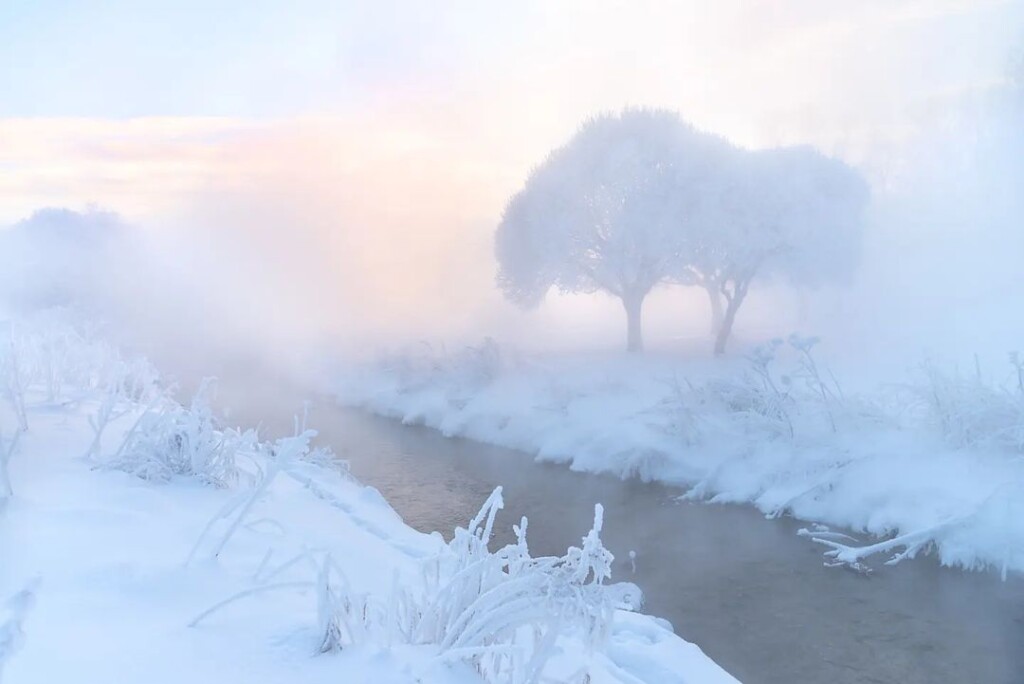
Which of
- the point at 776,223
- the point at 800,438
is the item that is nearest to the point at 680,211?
the point at 776,223

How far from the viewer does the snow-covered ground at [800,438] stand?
12.1 m

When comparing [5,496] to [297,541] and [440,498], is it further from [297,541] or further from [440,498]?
[440,498]

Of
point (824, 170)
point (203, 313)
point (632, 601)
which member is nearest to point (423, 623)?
point (632, 601)

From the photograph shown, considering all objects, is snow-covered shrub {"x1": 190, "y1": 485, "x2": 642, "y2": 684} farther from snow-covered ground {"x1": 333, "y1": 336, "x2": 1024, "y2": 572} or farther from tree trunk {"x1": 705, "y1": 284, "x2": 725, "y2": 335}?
tree trunk {"x1": 705, "y1": 284, "x2": 725, "y2": 335}

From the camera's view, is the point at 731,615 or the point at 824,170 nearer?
the point at 731,615

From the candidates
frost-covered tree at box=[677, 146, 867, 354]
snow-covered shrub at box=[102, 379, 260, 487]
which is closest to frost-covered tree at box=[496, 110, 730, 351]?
frost-covered tree at box=[677, 146, 867, 354]

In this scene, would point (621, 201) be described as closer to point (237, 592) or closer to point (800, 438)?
point (800, 438)

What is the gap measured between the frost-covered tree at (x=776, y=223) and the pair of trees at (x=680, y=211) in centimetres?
4

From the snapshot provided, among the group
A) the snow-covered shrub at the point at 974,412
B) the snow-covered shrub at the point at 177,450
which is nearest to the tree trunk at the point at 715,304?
the snow-covered shrub at the point at 974,412

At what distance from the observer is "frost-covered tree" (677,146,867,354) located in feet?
90.8

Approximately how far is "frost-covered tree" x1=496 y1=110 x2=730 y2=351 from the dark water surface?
13.0 metres

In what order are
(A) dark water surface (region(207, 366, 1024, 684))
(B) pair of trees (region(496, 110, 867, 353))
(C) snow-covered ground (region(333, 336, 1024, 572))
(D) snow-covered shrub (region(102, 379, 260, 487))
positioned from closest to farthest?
(D) snow-covered shrub (region(102, 379, 260, 487))
(A) dark water surface (region(207, 366, 1024, 684))
(C) snow-covered ground (region(333, 336, 1024, 572))
(B) pair of trees (region(496, 110, 867, 353))

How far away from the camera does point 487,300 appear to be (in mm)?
50125

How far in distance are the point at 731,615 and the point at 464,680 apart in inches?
305
